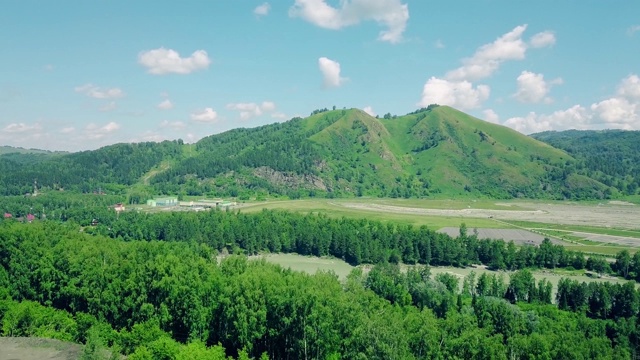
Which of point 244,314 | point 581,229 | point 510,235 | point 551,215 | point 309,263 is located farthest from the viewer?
point 551,215

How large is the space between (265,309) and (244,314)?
206 cm

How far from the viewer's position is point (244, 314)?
45.3m

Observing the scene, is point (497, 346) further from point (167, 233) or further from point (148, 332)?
point (167, 233)

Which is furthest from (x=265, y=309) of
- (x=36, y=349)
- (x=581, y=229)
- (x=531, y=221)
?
(x=531, y=221)

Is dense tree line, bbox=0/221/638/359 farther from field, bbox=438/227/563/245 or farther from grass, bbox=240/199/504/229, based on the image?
grass, bbox=240/199/504/229

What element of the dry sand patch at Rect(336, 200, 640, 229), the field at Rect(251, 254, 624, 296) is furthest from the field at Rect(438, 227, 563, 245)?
the dry sand patch at Rect(336, 200, 640, 229)

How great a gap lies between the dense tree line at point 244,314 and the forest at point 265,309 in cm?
13

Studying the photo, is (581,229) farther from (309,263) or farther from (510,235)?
(309,263)

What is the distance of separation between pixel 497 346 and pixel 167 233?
4004 inches

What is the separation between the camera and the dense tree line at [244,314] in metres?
40.1

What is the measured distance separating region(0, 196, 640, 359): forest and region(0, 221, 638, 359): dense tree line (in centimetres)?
13

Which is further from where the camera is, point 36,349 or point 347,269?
point 347,269

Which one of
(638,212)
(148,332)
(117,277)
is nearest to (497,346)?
(148,332)

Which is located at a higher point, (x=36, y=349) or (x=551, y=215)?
(x=551, y=215)
